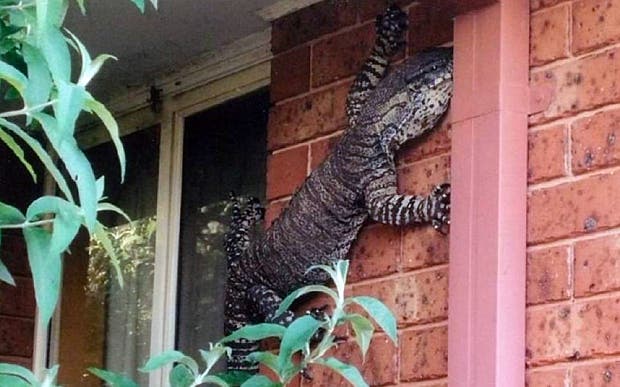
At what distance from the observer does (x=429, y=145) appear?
342 cm

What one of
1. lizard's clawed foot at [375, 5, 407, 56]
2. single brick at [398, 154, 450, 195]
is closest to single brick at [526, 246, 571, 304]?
single brick at [398, 154, 450, 195]

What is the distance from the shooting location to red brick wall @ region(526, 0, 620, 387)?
282 centimetres

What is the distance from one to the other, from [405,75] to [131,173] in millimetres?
1846

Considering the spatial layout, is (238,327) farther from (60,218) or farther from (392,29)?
(60,218)

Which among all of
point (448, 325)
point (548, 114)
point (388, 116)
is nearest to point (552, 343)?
point (448, 325)

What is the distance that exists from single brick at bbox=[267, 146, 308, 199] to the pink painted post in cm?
78

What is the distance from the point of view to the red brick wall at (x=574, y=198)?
2824 mm

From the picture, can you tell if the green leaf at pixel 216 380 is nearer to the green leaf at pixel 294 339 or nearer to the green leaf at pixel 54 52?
the green leaf at pixel 294 339

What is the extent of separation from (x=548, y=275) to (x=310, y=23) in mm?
1328

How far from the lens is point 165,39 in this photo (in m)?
4.39

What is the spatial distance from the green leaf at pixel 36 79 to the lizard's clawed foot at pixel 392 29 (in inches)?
91.4

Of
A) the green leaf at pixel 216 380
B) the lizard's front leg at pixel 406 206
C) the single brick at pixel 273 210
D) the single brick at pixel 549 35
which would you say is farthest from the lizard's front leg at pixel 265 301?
the green leaf at pixel 216 380

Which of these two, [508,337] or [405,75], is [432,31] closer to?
[405,75]

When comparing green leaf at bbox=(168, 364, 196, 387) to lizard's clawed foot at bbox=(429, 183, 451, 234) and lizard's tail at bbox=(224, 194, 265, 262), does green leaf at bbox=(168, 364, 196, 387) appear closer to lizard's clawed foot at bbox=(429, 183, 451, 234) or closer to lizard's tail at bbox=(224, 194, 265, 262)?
lizard's clawed foot at bbox=(429, 183, 451, 234)
